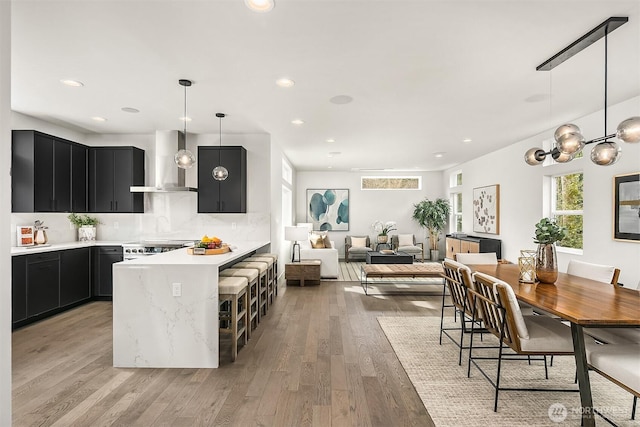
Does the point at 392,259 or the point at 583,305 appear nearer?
the point at 583,305

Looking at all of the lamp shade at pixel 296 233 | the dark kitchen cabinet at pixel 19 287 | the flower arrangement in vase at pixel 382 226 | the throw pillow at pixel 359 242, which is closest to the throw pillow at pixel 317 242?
the lamp shade at pixel 296 233

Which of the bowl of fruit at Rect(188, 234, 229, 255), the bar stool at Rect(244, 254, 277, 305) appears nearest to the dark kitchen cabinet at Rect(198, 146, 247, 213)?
the bar stool at Rect(244, 254, 277, 305)

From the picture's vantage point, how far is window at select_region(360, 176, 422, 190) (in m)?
10.7

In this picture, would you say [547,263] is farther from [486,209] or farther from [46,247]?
[46,247]

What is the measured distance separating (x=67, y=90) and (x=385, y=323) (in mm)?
4438

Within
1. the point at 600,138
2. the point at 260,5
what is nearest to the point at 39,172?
the point at 260,5

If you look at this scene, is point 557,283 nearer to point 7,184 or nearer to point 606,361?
point 606,361

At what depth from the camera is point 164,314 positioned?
3086 mm

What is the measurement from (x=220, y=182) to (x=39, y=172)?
90.8 inches

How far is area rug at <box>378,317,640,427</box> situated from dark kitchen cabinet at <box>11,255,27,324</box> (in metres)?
4.25

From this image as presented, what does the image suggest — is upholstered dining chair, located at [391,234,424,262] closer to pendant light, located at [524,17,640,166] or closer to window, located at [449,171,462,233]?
window, located at [449,171,462,233]

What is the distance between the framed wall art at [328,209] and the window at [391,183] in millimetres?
676

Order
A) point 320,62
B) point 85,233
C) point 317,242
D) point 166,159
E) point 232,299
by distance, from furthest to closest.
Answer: point 317,242, point 85,233, point 166,159, point 232,299, point 320,62

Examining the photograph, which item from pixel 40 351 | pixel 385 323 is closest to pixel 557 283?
pixel 385 323
